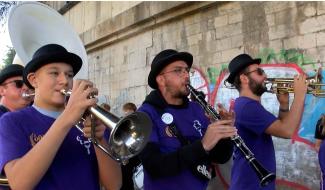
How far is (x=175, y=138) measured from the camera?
2.83 meters

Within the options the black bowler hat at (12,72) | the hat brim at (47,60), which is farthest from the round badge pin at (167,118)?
the black bowler hat at (12,72)

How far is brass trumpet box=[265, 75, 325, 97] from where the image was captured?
380cm

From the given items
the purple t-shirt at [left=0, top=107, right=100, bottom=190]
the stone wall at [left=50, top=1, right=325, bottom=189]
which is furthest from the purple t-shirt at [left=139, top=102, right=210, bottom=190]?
the stone wall at [left=50, top=1, right=325, bottom=189]

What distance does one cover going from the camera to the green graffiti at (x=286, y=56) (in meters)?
4.64

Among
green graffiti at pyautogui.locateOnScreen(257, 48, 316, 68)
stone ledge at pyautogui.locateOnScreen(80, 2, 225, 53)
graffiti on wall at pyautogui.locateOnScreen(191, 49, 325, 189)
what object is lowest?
graffiti on wall at pyautogui.locateOnScreen(191, 49, 325, 189)

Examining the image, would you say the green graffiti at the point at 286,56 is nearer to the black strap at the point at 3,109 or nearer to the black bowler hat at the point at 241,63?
the black bowler hat at the point at 241,63

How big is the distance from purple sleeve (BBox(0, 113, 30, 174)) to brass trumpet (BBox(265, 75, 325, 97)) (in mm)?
2690

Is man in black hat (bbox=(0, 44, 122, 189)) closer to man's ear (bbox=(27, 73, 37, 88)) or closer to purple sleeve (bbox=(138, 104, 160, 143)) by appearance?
man's ear (bbox=(27, 73, 37, 88))

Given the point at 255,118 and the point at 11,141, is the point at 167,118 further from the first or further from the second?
the point at 11,141

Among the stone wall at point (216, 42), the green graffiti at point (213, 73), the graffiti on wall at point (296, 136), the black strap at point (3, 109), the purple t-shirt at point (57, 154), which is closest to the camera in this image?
the purple t-shirt at point (57, 154)

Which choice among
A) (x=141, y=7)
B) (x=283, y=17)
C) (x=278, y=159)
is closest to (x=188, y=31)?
(x=141, y=7)

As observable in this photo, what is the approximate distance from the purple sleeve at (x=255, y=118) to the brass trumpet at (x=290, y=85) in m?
0.42

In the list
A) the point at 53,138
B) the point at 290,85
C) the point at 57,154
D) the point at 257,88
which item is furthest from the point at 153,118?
the point at 290,85

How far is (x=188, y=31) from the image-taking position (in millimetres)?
6422
